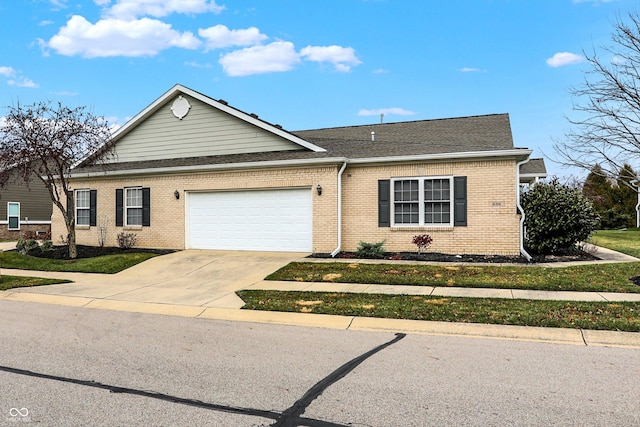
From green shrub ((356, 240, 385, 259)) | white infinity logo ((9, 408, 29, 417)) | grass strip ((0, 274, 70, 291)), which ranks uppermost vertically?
green shrub ((356, 240, 385, 259))

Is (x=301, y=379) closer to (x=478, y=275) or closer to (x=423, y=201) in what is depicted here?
(x=478, y=275)

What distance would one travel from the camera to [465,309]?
319 inches

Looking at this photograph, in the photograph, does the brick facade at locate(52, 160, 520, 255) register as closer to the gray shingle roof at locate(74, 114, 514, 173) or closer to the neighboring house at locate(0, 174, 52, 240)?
the gray shingle roof at locate(74, 114, 514, 173)

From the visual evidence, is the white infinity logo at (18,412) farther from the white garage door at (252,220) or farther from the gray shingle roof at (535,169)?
the gray shingle roof at (535,169)

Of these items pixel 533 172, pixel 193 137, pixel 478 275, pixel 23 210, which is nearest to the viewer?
pixel 478 275

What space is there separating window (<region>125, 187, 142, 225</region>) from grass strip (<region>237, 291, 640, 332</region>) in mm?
10175

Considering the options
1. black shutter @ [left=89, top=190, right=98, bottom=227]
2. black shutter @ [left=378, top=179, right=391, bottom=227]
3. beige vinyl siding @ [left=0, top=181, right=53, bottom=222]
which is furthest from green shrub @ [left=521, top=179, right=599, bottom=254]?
beige vinyl siding @ [left=0, top=181, right=53, bottom=222]

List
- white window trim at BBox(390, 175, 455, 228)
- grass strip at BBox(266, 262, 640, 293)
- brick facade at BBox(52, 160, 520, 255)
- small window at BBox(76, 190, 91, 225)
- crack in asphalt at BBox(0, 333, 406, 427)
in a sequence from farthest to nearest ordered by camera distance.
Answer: small window at BBox(76, 190, 91, 225), white window trim at BBox(390, 175, 455, 228), brick facade at BBox(52, 160, 520, 255), grass strip at BBox(266, 262, 640, 293), crack in asphalt at BBox(0, 333, 406, 427)

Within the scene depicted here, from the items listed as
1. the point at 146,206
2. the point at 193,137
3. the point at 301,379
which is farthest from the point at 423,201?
the point at 301,379

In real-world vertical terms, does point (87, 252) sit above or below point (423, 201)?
below

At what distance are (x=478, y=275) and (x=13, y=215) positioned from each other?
3140cm

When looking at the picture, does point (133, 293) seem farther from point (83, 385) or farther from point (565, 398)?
point (565, 398)

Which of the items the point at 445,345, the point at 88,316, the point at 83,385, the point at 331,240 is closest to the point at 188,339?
the point at 83,385

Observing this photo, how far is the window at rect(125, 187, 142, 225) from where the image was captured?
18156 millimetres
